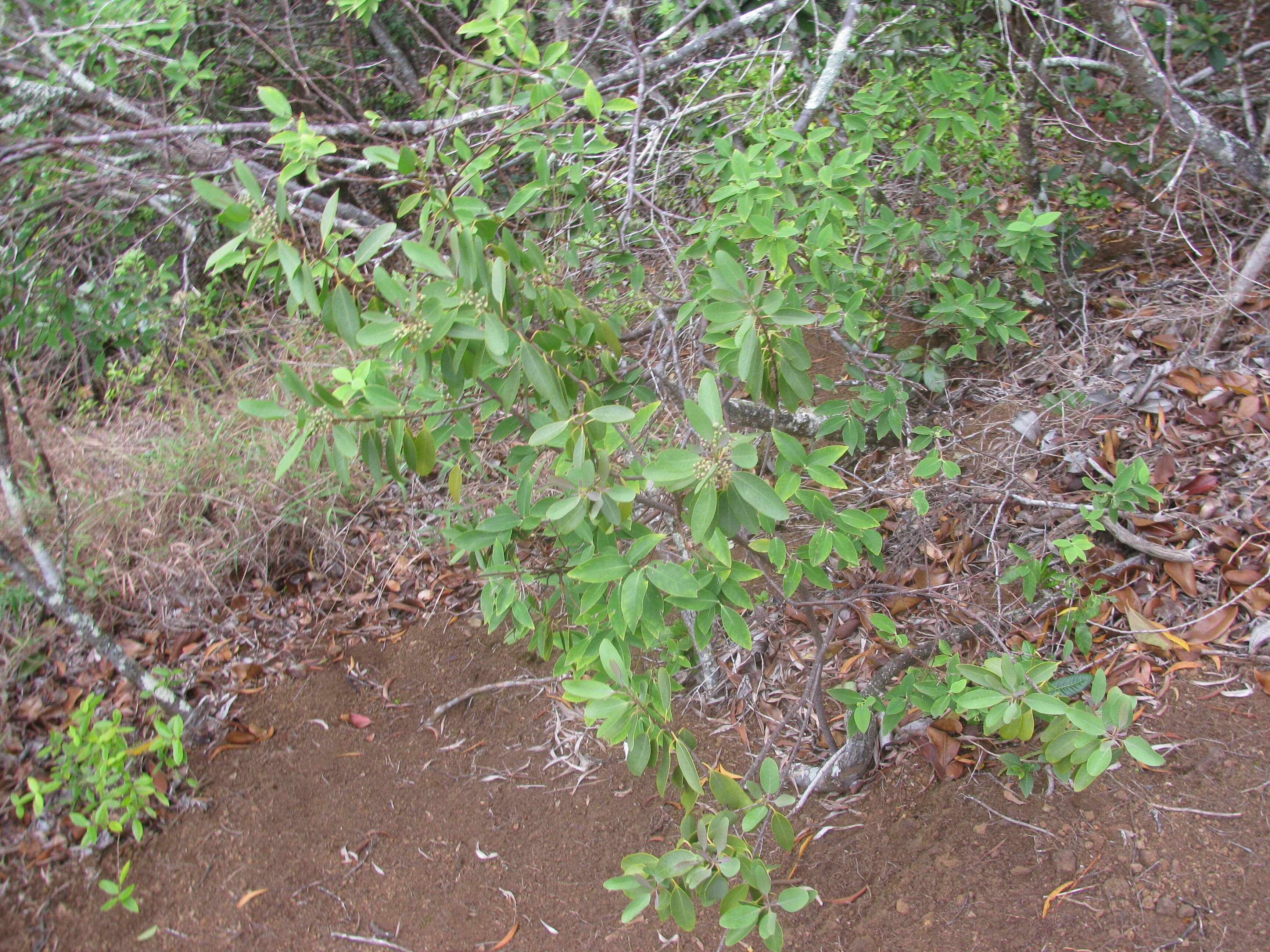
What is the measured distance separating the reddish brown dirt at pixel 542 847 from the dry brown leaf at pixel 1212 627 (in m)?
0.18

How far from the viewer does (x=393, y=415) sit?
1.70 meters

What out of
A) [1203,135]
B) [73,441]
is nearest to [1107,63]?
[1203,135]

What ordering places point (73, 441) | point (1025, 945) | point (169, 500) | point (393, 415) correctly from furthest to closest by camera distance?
1. point (73, 441)
2. point (169, 500)
3. point (1025, 945)
4. point (393, 415)

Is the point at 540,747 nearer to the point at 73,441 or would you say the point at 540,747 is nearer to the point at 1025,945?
the point at 1025,945

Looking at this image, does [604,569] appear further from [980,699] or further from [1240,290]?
[1240,290]

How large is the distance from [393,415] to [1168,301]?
118 inches

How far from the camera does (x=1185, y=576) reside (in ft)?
7.92

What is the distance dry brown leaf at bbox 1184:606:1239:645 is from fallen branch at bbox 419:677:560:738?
201 cm

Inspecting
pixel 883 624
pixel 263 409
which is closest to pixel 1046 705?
pixel 883 624

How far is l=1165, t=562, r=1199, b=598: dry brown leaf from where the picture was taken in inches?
94.3

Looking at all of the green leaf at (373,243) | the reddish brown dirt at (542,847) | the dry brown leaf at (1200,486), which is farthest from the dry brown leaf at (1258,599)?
the green leaf at (373,243)

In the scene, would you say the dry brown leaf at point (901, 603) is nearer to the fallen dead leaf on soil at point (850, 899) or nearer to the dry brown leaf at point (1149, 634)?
the dry brown leaf at point (1149, 634)

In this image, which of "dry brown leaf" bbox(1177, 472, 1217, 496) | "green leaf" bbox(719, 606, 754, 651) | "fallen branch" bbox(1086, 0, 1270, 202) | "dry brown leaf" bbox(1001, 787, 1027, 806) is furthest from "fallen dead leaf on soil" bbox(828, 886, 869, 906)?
"fallen branch" bbox(1086, 0, 1270, 202)

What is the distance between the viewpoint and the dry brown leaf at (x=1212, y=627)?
2.27 metres
